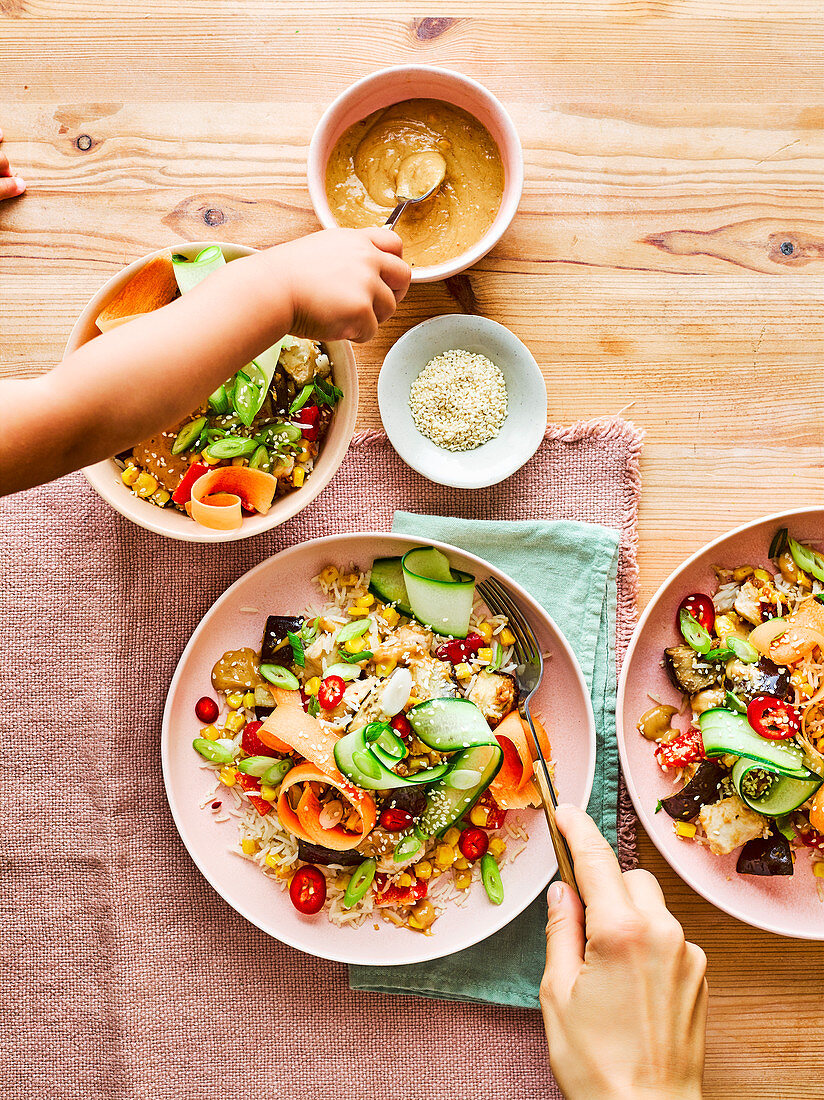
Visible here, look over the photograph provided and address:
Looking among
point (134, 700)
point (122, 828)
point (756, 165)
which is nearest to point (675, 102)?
point (756, 165)

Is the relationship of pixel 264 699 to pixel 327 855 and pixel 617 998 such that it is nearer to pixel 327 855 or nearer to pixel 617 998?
pixel 327 855

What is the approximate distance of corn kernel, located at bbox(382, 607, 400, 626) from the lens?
193 centimetres

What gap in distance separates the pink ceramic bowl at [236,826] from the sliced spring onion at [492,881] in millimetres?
18

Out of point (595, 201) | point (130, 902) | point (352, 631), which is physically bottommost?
point (130, 902)

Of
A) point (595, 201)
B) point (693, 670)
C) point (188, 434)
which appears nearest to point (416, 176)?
point (595, 201)

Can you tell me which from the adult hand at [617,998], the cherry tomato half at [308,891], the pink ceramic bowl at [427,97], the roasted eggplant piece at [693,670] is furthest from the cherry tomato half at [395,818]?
the pink ceramic bowl at [427,97]

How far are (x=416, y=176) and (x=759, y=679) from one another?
4.46 ft

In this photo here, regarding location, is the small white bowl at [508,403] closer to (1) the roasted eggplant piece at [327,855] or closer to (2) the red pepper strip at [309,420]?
(2) the red pepper strip at [309,420]

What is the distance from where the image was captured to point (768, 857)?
74.7 inches

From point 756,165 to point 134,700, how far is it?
6.63 ft

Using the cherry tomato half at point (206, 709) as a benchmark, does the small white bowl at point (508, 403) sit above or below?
above

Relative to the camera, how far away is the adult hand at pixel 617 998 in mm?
1509

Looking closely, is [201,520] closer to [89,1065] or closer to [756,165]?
[89,1065]

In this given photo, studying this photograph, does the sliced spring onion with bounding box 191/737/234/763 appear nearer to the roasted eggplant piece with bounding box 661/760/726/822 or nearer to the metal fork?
the metal fork
